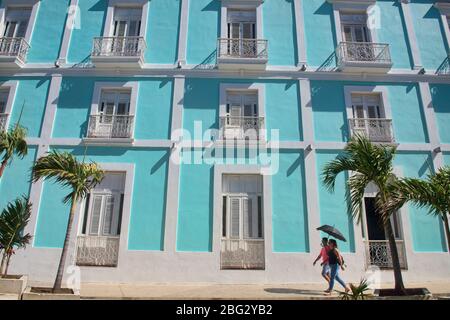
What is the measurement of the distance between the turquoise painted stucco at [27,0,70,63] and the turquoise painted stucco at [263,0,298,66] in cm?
766

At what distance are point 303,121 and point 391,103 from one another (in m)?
3.23

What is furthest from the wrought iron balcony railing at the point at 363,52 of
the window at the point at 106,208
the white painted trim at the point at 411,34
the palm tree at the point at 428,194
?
the window at the point at 106,208

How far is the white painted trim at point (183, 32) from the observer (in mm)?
12578

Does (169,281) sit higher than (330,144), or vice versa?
(330,144)

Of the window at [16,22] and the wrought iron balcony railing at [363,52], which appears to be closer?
the wrought iron balcony railing at [363,52]

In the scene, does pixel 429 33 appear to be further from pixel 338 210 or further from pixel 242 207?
pixel 242 207

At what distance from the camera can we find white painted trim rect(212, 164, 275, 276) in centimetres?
1062

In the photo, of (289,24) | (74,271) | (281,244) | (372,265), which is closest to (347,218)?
(372,265)

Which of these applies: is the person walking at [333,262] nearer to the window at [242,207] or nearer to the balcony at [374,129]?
the window at [242,207]

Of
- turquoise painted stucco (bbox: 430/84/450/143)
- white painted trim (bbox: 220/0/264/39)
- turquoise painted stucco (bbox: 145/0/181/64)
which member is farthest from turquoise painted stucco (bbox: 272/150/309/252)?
turquoise painted stucco (bbox: 145/0/181/64)

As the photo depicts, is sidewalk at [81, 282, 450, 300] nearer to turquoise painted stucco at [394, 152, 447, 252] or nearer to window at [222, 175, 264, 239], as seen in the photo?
turquoise painted stucco at [394, 152, 447, 252]

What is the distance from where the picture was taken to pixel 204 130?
11781 mm

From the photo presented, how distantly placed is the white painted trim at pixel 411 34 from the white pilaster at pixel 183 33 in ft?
27.0

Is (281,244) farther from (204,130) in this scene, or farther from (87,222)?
(87,222)
